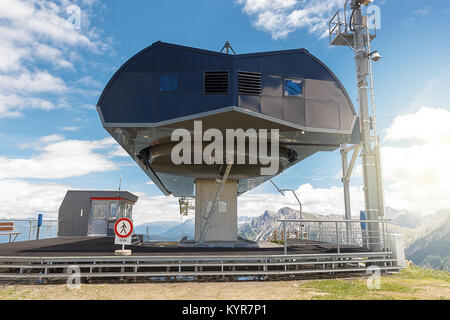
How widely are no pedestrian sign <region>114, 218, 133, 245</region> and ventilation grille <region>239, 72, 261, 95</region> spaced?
236 inches

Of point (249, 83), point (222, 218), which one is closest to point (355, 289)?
point (249, 83)

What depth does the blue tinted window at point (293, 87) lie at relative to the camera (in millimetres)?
11688

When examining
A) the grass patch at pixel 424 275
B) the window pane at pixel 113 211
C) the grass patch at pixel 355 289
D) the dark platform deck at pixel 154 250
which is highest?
the window pane at pixel 113 211

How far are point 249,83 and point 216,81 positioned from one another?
1227mm

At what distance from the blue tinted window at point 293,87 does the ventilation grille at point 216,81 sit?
235 cm

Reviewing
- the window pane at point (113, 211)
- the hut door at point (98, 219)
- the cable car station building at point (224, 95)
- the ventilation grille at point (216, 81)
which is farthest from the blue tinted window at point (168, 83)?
the hut door at point (98, 219)

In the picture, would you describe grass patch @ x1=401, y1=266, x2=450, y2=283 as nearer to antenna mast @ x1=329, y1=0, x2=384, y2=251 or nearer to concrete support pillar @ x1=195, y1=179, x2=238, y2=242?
antenna mast @ x1=329, y1=0, x2=384, y2=251

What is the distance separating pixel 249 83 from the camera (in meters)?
11.3

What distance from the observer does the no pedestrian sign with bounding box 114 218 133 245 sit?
8.95 metres

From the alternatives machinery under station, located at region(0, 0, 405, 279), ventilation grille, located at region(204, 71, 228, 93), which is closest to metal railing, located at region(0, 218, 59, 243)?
machinery under station, located at region(0, 0, 405, 279)

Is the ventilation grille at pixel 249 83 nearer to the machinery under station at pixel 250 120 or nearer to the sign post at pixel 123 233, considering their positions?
the machinery under station at pixel 250 120

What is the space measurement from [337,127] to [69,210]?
21968 mm

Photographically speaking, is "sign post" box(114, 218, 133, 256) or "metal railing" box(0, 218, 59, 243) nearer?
"sign post" box(114, 218, 133, 256)
